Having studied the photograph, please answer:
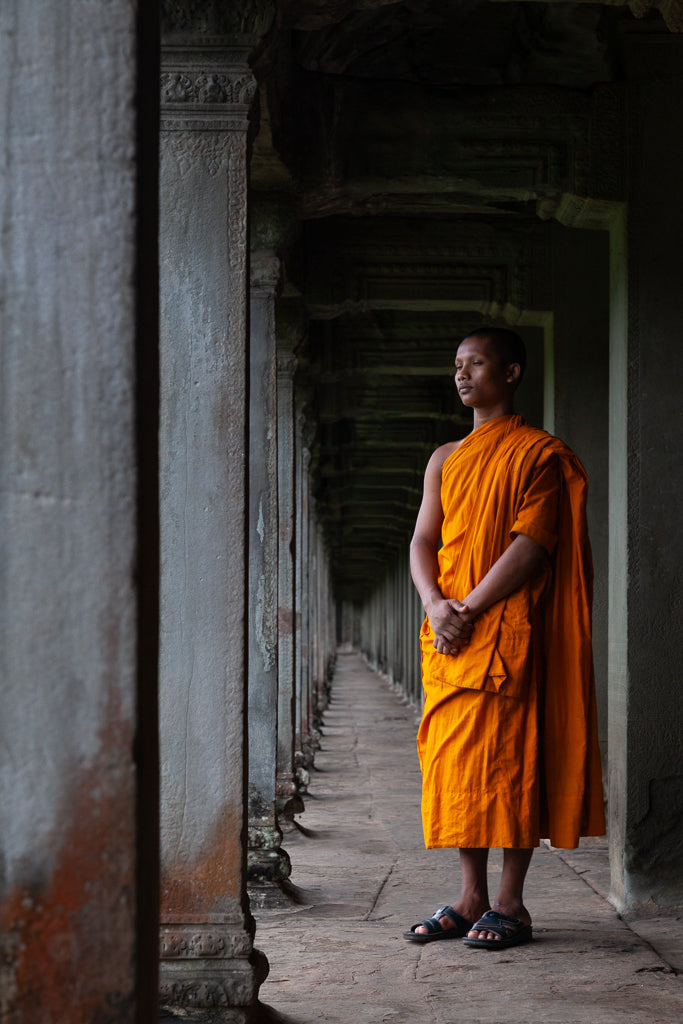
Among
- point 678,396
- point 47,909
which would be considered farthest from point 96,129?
point 678,396

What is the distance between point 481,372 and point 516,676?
1164mm

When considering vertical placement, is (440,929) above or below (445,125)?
below

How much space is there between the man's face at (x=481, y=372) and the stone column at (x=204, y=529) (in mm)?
1126

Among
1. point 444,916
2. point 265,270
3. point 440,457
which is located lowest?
point 444,916

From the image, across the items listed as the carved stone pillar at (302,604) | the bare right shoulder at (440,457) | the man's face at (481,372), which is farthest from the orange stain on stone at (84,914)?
the carved stone pillar at (302,604)

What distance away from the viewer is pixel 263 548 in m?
6.38

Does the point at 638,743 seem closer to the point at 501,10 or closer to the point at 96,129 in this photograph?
the point at 501,10

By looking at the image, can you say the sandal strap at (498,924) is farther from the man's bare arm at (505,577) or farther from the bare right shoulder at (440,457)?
the bare right shoulder at (440,457)

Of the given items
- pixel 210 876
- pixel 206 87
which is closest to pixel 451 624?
pixel 210 876

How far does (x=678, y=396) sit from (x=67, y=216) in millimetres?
4234

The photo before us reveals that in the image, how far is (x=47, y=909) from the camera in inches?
65.7

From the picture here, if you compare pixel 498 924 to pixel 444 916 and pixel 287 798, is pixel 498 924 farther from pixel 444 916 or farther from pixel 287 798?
pixel 287 798

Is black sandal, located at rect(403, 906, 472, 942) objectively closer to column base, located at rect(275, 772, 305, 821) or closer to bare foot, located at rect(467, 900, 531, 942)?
bare foot, located at rect(467, 900, 531, 942)

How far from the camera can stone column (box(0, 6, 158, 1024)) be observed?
168cm
